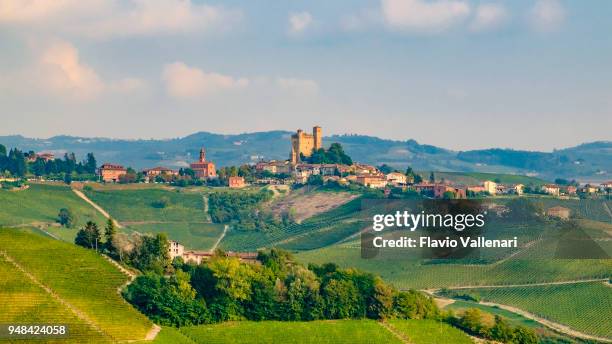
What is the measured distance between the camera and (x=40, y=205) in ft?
438

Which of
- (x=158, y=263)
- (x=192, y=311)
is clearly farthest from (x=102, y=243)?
(x=192, y=311)

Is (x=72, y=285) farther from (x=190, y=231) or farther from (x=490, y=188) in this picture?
(x=490, y=188)

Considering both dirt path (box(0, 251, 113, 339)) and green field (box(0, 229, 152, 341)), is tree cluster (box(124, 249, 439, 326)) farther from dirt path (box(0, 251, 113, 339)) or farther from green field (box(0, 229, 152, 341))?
dirt path (box(0, 251, 113, 339))

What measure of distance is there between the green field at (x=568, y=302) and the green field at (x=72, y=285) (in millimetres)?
30166

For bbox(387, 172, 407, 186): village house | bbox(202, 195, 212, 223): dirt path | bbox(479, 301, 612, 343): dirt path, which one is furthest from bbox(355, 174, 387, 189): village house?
bbox(479, 301, 612, 343): dirt path

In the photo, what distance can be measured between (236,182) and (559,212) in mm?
50353

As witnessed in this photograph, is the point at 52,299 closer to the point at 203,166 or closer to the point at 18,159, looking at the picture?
the point at 18,159

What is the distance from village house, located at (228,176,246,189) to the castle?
1763 cm

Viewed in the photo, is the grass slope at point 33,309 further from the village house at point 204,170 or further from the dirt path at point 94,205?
the village house at point 204,170

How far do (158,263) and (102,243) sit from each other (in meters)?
4.68

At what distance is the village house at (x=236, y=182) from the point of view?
158 meters

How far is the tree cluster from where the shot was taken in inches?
2574

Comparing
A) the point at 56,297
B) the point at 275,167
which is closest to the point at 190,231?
the point at 275,167

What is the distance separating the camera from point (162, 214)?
139750 millimetres
